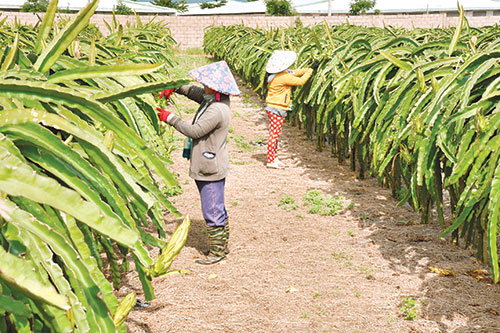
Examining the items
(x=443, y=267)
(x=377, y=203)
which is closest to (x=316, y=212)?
(x=377, y=203)

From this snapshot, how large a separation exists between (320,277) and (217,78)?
5.63 feet

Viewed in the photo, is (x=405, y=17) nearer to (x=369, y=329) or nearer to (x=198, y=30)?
(x=198, y=30)

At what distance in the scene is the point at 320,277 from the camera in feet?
12.7

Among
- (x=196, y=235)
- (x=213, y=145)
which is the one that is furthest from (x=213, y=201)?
(x=196, y=235)

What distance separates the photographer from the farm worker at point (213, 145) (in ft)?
13.0

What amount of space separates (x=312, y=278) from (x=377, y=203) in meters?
1.85

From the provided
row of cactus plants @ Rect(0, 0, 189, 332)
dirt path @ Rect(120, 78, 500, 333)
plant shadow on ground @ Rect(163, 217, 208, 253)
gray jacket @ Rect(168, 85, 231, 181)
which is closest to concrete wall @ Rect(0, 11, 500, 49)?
dirt path @ Rect(120, 78, 500, 333)

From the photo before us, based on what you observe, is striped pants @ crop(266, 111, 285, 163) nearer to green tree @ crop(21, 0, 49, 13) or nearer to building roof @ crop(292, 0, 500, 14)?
green tree @ crop(21, 0, 49, 13)

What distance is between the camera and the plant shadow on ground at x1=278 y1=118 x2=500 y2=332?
3318mm

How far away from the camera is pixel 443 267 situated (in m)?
3.92

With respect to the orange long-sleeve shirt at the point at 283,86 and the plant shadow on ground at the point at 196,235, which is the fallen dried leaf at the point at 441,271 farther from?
the orange long-sleeve shirt at the point at 283,86

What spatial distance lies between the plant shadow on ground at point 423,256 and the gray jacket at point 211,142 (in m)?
1.54

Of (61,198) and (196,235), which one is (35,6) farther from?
(61,198)

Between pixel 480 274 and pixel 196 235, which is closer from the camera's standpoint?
pixel 480 274
